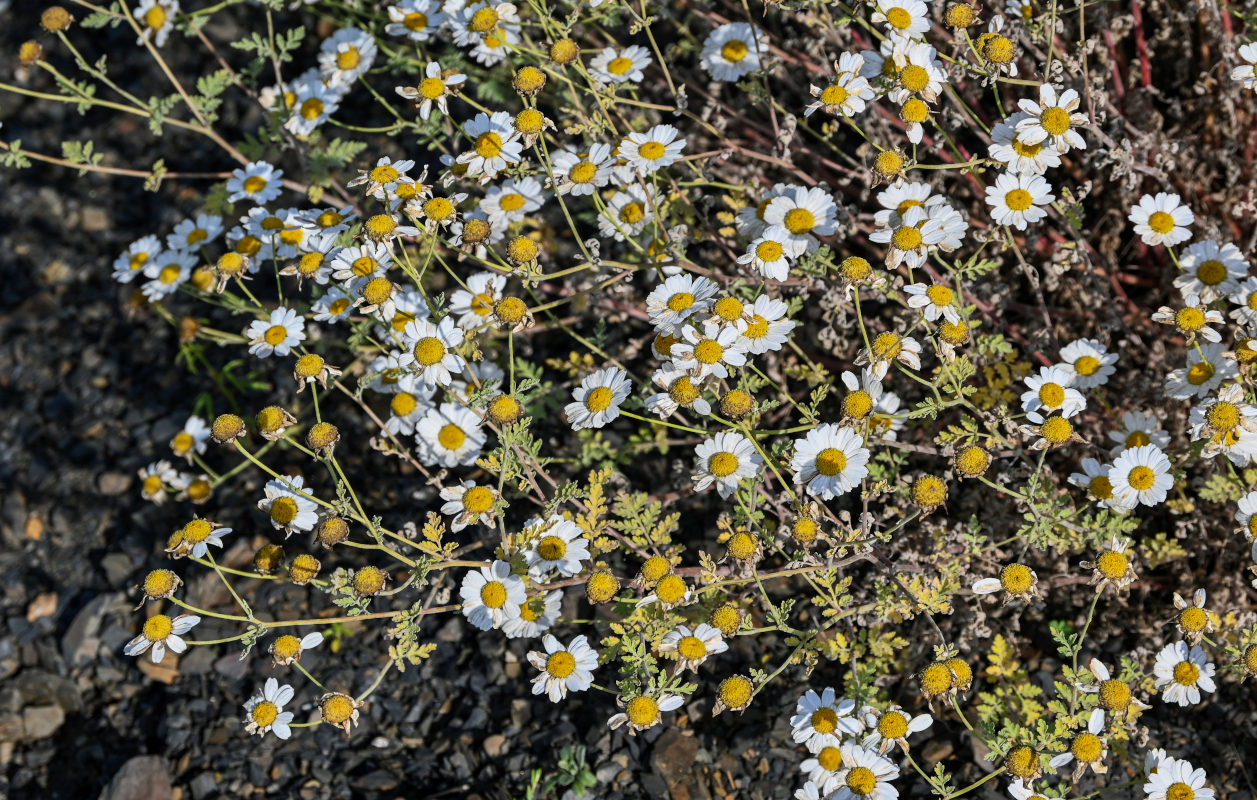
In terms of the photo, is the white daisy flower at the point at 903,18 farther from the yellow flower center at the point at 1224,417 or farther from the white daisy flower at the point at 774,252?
the yellow flower center at the point at 1224,417

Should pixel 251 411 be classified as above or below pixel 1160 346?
below

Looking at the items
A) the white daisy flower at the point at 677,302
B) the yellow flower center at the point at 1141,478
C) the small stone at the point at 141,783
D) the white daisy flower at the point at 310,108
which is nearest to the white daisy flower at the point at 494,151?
the white daisy flower at the point at 677,302

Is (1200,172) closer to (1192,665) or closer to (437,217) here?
(1192,665)

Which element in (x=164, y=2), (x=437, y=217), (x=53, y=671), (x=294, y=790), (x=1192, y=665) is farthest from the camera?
(x=164, y=2)

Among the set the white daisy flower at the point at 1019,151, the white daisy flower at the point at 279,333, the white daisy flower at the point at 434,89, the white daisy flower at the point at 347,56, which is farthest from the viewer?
the white daisy flower at the point at 347,56

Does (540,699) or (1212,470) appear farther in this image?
(540,699)

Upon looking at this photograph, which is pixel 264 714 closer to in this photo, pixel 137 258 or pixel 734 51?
pixel 137 258

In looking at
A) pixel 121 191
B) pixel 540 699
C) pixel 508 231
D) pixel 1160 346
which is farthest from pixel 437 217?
pixel 121 191
